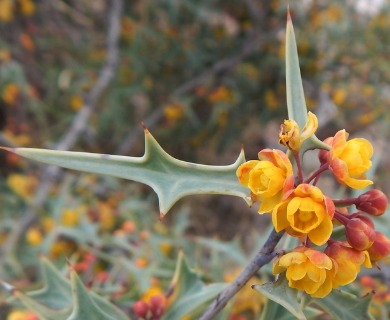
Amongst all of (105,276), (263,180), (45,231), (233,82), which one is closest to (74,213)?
(45,231)

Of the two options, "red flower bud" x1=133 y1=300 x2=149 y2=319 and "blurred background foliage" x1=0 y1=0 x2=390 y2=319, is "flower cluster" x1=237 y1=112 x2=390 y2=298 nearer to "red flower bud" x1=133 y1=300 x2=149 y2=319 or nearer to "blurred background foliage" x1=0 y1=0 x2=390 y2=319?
"red flower bud" x1=133 y1=300 x2=149 y2=319

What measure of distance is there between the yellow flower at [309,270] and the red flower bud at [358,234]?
0.04 meters

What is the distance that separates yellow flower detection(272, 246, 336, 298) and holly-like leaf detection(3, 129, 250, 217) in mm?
101

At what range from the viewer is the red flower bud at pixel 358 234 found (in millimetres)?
679

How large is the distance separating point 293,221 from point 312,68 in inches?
115

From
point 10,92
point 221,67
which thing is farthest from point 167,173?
point 221,67

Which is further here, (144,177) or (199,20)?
(199,20)

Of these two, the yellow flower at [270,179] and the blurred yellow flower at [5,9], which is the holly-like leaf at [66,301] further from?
the blurred yellow flower at [5,9]

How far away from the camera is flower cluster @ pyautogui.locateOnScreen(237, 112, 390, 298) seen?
66cm

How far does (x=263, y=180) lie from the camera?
0.69 m

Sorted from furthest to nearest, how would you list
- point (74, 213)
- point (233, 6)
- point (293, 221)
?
1. point (233, 6)
2. point (74, 213)
3. point (293, 221)

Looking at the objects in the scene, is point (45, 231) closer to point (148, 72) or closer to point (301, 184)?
point (148, 72)

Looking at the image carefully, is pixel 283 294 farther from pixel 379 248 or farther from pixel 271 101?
pixel 271 101

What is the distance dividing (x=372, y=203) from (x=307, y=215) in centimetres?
13
